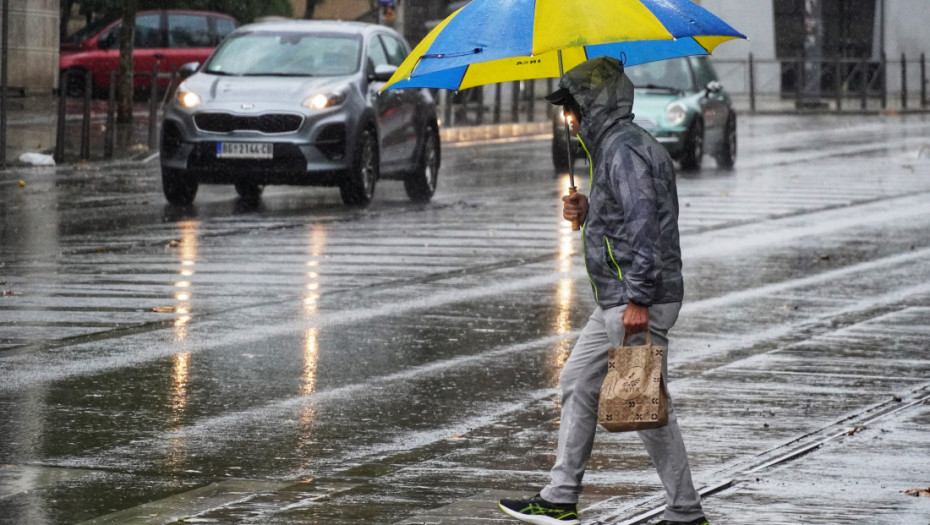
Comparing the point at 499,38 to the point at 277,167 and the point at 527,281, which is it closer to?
the point at 527,281

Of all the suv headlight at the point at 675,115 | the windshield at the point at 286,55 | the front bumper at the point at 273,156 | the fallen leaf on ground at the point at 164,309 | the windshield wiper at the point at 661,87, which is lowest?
the fallen leaf on ground at the point at 164,309

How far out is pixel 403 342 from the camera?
9.92 metres

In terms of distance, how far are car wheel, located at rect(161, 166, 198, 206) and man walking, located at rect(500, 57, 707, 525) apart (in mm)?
12113

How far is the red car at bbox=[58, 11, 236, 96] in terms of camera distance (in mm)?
36188

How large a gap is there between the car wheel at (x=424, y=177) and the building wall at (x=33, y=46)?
1806 centimetres

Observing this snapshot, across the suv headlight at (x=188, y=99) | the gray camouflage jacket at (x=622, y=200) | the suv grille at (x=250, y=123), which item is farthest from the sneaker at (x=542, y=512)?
the suv headlight at (x=188, y=99)

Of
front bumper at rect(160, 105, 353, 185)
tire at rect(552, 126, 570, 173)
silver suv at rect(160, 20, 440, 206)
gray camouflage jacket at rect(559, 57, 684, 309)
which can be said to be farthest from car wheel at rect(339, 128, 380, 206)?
gray camouflage jacket at rect(559, 57, 684, 309)

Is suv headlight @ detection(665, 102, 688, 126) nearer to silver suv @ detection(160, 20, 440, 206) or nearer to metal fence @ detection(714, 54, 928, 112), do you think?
silver suv @ detection(160, 20, 440, 206)

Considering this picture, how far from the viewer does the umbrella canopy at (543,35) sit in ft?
19.8

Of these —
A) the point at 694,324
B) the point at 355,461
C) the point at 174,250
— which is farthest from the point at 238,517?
the point at 174,250

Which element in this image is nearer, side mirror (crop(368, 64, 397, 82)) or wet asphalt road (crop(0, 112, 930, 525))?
wet asphalt road (crop(0, 112, 930, 525))

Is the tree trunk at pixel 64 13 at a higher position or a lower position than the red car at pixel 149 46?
higher

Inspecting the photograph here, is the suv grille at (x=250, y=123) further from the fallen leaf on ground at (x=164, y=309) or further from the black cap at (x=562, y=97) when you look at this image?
the black cap at (x=562, y=97)

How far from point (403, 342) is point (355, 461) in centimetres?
294
